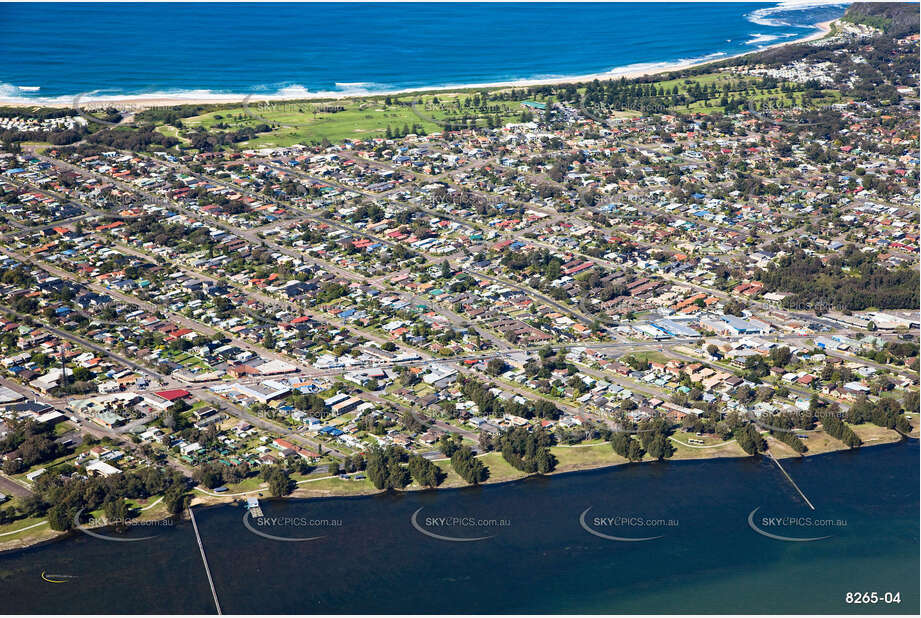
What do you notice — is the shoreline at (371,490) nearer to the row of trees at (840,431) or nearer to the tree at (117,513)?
the row of trees at (840,431)

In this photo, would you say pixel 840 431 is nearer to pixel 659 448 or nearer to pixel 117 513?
pixel 659 448

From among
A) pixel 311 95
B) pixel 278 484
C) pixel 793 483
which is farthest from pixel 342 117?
pixel 793 483

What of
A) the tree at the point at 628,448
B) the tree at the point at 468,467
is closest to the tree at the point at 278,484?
the tree at the point at 468,467

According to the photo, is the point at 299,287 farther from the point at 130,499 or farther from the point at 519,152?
the point at 519,152

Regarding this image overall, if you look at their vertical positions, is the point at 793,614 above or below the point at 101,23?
below

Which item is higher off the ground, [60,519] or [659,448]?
[60,519]

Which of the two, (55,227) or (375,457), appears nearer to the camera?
(375,457)

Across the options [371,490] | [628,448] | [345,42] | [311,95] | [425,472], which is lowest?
[628,448]

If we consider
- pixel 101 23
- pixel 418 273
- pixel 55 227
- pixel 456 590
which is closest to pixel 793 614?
pixel 456 590
